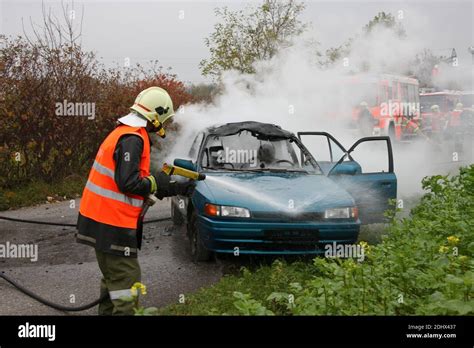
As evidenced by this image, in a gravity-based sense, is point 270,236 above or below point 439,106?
below

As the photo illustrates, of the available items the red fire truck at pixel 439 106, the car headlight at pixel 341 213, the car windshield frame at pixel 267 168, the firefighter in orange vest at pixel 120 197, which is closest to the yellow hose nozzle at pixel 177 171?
the firefighter in orange vest at pixel 120 197

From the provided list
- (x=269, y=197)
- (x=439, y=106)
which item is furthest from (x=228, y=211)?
(x=439, y=106)

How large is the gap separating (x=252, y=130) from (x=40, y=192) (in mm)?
5982

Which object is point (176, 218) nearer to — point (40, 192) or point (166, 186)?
point (166, 186)

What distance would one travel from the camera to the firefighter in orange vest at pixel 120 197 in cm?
384

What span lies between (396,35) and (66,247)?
11.0 metres

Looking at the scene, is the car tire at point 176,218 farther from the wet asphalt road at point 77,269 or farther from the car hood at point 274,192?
the car hood at point 274,192

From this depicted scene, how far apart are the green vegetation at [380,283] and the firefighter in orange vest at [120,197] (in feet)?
2.13

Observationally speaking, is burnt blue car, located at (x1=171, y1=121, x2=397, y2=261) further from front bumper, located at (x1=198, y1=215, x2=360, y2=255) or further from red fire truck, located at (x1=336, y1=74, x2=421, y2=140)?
red fire truck, located at (x1=336, y1=74, x2=421, y2=140)

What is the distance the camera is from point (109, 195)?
3.92 meters

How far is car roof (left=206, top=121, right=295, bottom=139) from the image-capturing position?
22.6 ft

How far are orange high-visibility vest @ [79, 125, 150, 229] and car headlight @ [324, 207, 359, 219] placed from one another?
2.30 metres

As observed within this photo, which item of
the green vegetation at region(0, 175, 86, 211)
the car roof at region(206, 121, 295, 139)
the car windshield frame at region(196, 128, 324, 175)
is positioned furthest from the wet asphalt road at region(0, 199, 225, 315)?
the green vegetation at region(0, 175, 86, 211)
